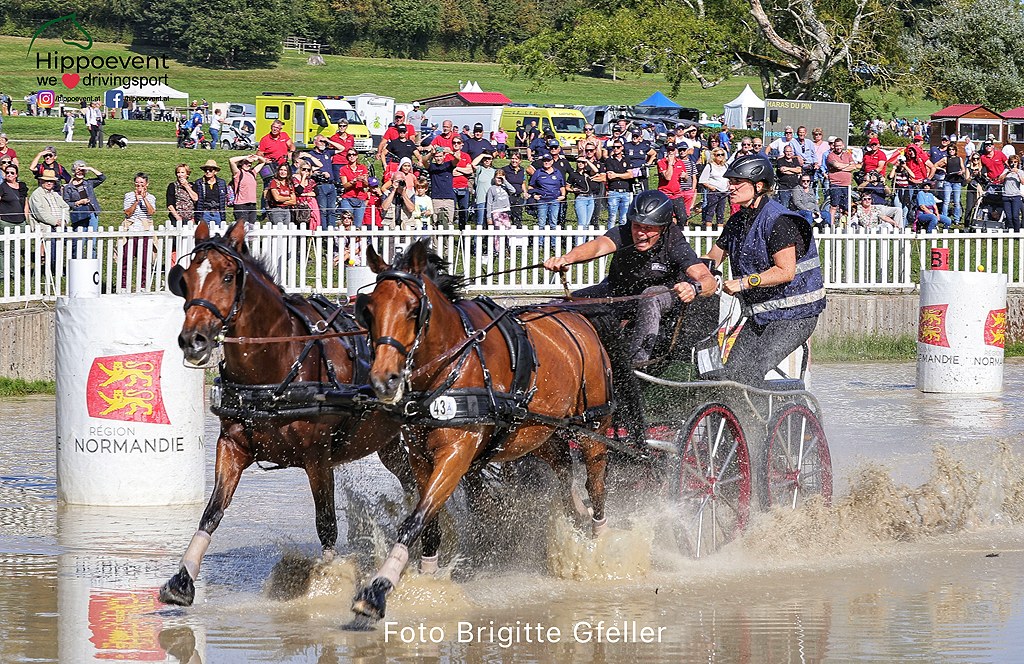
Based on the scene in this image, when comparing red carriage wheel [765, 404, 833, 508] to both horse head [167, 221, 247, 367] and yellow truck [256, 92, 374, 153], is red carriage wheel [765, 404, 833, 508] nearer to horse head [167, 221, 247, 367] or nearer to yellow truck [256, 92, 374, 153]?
horse head [167, 221, 247, 367]

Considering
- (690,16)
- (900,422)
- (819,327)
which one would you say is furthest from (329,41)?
(900,422)

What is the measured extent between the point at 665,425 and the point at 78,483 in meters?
3.95

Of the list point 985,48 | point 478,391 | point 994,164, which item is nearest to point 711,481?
point 478,391

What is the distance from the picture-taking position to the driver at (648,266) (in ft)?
27.8

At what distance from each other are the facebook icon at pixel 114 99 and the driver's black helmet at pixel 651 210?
54971mm

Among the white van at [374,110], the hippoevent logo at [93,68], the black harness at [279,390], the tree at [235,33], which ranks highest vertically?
the tree at [235,33]

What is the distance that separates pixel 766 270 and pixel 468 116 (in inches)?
1709

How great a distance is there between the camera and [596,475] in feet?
27.6

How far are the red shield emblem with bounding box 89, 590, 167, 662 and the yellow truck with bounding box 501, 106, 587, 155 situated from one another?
3980cm

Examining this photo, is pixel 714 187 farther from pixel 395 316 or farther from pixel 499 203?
pixel 395 316

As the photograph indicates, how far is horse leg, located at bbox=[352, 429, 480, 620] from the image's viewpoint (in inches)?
259

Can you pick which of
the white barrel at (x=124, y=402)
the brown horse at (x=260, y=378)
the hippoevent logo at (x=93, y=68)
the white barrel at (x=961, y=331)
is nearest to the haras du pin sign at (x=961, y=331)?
the white barrel at (x=961, y=331)

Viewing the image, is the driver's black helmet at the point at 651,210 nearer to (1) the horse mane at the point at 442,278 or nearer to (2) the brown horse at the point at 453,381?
(2) the brown horse at the point at 453,381

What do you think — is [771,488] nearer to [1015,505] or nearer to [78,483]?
[1015,505]
